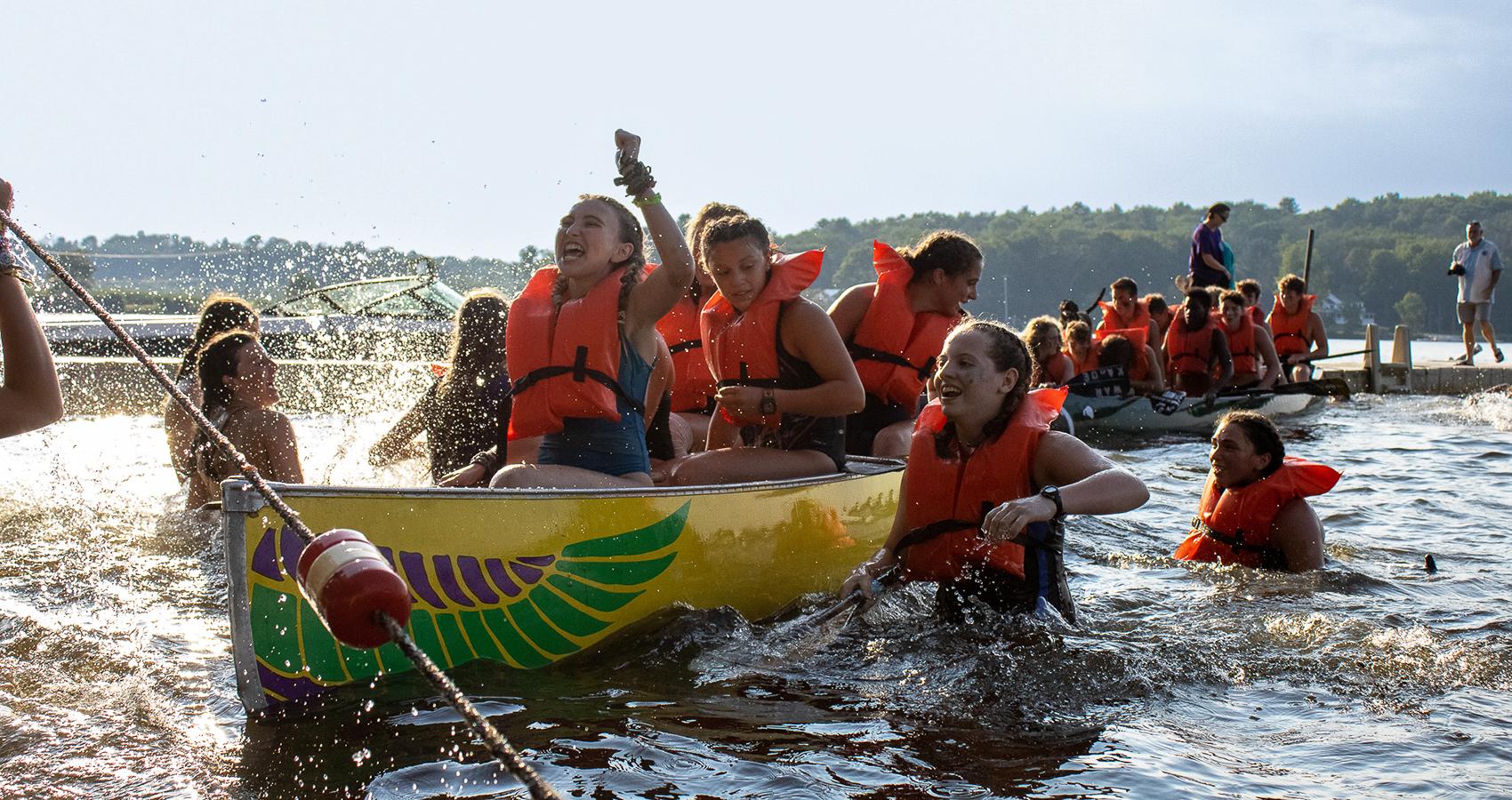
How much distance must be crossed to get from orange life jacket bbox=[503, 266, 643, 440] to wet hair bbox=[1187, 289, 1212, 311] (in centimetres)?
1039

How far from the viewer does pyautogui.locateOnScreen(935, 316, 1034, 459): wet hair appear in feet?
13.2

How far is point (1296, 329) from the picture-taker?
16.2 metres

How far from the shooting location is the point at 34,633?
4387 mm

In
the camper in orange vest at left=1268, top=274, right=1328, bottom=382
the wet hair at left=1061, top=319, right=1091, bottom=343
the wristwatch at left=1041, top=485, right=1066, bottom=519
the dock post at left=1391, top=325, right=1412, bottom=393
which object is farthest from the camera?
the dock post at left=1391, top=325, right=1412, bottom=393

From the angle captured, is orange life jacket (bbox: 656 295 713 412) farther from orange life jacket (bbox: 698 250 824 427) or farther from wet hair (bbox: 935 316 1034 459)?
wet hair (bbox: 935 316 1034 459)

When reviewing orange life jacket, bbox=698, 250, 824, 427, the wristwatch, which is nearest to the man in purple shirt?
orange life jacket, bbox=698, 250, 824, 427

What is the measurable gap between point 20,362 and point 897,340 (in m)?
4.03

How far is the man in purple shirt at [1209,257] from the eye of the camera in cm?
1650

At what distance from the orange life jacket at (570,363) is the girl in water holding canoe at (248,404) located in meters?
Answer: 1.13

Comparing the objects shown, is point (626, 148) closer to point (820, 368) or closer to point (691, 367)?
point (820, 368)

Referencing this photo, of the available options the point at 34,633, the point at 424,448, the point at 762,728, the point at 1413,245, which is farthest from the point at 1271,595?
the point at 1413,245

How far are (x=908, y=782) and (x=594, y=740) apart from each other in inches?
32.9

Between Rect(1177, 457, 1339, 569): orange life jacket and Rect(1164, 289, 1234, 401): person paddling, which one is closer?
Rect(1177, 457, 1339, 569): orange life jacket

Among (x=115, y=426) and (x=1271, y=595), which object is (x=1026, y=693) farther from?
(x=115, y=426)
